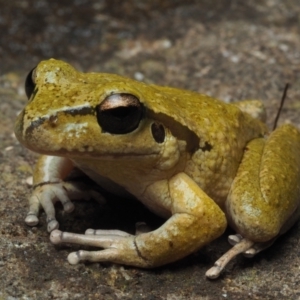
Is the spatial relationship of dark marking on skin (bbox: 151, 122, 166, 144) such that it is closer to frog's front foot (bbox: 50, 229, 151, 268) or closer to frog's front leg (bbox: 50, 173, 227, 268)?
frog's front leg (bbox: 50, 173, 227, 268)

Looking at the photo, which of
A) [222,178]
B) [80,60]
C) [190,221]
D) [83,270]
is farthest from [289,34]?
[83,270]

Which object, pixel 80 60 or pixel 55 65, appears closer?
pixel 55 65

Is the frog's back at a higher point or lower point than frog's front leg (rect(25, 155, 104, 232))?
higher

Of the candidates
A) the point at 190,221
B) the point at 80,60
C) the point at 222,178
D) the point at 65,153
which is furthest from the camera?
the point at 80,60

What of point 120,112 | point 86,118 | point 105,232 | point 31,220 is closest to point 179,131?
point 120,112

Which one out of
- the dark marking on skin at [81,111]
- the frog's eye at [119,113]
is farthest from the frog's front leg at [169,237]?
the dark marking on skin at [81,111]

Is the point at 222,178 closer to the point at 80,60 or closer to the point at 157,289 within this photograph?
the point at 157,289

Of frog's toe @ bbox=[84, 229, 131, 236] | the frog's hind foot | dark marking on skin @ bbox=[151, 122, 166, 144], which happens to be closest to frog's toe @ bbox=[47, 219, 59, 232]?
frog's toe @ bbox=[84, 229, 131, 236]
